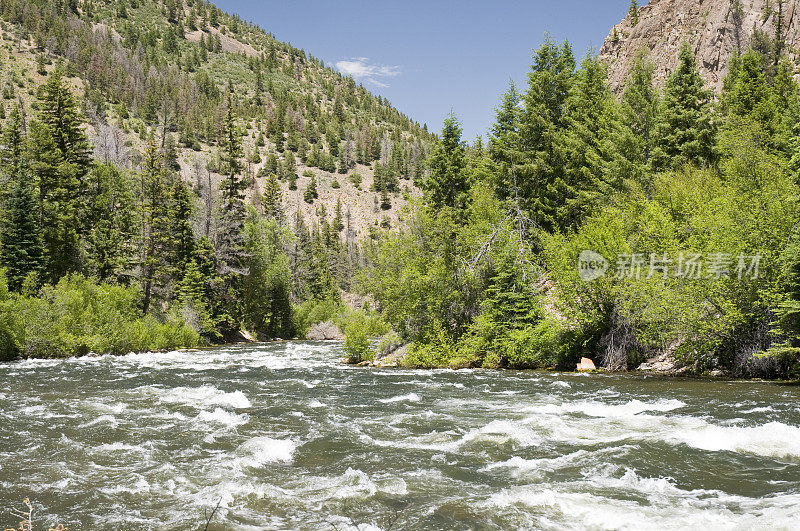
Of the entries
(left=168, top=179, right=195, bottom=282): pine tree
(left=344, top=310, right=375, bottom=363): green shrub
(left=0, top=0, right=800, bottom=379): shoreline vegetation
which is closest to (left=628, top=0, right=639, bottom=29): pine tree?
(left=0, top=0, right=800, bottom=379): shoreline vegetation

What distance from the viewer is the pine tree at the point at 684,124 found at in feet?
96.5

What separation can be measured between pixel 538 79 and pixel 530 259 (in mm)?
13445

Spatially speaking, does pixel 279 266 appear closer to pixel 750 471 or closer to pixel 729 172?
pixel 729 172

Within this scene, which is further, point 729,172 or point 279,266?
point 279,266

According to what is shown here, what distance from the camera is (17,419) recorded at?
11.4 m

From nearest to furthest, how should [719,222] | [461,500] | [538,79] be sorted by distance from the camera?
[461,500] < [719,222] < [538,79]

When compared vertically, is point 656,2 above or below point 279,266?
above

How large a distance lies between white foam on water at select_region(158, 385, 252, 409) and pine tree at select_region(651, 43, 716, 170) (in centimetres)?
2675

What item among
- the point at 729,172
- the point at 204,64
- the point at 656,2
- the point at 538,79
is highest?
the point at 204,64

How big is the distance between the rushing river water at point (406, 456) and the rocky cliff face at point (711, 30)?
4935 centimetres

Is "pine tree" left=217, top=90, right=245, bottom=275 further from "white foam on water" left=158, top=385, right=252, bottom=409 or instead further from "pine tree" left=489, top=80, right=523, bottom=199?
"white foam on water" left=158, top=385, right=252, bottom=409

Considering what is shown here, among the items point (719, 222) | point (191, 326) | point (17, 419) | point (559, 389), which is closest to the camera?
point (17, 419)

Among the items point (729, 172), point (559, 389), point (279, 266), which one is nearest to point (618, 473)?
point (559, 389)

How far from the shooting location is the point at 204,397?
14500 mm
